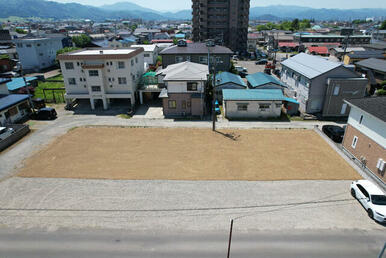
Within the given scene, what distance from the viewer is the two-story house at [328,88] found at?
29.4 m

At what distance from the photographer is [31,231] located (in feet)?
45.3

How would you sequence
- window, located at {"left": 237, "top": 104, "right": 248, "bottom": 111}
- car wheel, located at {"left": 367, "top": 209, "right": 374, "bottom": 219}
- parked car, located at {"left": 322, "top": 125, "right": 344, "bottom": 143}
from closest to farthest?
car wheel, located at {"left": 367, "top": 209, "right": 374, "bottom": 219} → parked car, located at {"left": 322, "top": 125, "right": 344, "bottom": 143} → window, located at {"left": 237, "top": 104, "right": 248, "bottom": 111}

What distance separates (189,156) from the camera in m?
21.7

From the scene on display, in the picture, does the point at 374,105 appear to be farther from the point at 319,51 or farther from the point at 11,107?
the point at 319,51

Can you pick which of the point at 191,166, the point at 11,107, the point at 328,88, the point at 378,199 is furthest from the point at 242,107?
the point at 11,107

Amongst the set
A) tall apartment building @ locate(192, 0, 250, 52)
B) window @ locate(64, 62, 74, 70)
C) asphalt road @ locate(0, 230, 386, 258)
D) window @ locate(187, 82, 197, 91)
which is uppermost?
tall apartment building @ locate(192, 0, 250, 52)

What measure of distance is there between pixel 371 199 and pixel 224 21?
265 feet

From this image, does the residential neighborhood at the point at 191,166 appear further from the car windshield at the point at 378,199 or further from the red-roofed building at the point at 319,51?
the red-roofed building at the point at 319,51

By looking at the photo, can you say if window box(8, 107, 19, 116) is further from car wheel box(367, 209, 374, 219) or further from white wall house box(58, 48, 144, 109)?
car wheel box(367, 209, 374, 219)

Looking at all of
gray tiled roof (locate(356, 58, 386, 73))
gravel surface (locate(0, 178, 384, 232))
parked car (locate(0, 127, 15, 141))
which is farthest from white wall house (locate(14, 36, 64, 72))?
gray tiled roof (locate(356, 58, 386, 73))

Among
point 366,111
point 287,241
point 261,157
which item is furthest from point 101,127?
point 366,111

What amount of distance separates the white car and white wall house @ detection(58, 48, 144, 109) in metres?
28.5

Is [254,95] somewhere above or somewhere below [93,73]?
below

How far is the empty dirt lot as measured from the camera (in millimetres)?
18984
